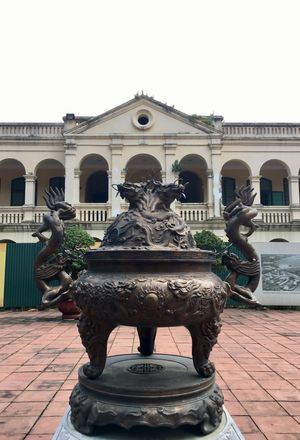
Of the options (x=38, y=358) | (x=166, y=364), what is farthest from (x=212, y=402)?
(x=38, y=358)

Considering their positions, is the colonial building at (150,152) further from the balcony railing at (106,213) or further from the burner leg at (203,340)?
the burner leg at (203,340)

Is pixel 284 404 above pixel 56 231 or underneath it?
underneath

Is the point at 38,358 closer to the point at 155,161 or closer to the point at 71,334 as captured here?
the point at 71,334

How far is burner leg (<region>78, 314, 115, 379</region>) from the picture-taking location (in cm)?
225

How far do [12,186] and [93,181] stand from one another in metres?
3.92

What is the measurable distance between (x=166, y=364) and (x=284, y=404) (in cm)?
145

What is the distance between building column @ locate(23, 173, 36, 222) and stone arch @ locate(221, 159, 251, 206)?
8.66m

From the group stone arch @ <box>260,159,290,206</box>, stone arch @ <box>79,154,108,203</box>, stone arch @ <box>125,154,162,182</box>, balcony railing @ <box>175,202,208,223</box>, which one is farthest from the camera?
stone arch @ <box>260,159,290,206</box>

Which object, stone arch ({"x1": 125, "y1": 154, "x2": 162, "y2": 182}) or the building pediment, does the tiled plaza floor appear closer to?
stone arch ({"x1": 125, "y1": 154, "x2": 162, "y2": 182})

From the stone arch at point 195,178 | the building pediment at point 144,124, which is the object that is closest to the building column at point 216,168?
the building pediment at point 144,124

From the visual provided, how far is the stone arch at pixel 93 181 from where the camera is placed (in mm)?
16984

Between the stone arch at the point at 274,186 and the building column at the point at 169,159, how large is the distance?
16.7 feet

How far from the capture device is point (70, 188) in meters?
14.7

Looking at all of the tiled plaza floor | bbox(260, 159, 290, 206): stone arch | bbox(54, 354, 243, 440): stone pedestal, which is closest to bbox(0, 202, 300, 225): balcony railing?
bbox(260, 159, 290, 206): stone arch
